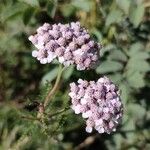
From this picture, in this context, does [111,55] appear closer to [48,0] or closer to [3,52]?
[48,0]

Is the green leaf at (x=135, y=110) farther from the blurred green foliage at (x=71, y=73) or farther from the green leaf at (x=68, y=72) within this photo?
the green leaf at (x=68, y=72)

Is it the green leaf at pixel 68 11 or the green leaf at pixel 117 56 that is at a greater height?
the green leaf at pixel 117 56

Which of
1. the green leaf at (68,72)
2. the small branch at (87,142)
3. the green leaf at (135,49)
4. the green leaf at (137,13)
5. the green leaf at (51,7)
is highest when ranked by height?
the green leaf at (51,7)

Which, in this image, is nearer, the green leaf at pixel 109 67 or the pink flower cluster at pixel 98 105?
the pink flower cluster at pixel 98 105

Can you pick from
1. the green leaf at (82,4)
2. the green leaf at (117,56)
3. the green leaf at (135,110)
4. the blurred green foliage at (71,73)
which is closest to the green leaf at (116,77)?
the blurred green foliage at (71,73)

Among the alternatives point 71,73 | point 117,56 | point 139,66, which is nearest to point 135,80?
point 139,66

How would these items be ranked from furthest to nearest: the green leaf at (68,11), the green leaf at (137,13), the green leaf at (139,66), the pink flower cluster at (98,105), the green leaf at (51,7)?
the green leaf at (68,11) → the green leaf at (137,13) → the green leaf at (139,66) → the green leaf at (51,7) → the pink flower cluster at (98,105)

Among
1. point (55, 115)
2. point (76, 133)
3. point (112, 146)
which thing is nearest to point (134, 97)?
point (112, 146)
